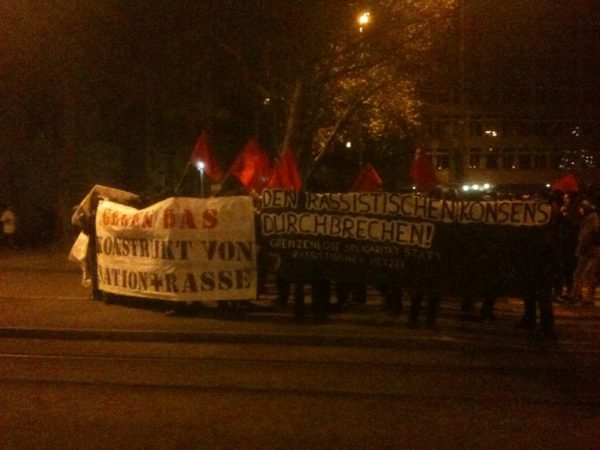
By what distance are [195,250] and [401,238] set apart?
116 inches

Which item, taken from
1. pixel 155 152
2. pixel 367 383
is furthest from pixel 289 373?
pixel 155 152

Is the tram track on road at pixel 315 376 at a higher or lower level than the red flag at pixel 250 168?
lower

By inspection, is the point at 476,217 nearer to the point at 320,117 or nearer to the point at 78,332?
the point at 78,332

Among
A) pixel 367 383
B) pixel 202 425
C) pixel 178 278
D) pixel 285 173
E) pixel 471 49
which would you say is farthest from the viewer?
pixel 471 49

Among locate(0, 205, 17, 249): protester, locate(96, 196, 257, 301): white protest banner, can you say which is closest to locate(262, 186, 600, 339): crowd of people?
locate(96, 196, 257, 301): white protest banner

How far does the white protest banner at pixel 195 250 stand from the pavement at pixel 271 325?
0.36 meters

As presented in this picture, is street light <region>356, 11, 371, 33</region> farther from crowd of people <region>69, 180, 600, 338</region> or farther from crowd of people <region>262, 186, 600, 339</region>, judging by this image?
crowd of people <region>69, 180, 600, 338</region>

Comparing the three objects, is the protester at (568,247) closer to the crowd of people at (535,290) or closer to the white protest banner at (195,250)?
the crowd of people at (535,290)

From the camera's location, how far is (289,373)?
959 cm

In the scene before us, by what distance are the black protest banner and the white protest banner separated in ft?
1.16

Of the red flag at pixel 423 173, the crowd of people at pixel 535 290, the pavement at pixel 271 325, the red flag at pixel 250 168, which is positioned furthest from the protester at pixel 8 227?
the red flag at pixel 423 173

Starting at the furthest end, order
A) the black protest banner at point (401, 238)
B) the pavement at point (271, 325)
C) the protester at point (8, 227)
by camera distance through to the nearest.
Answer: the protester at point (8, 227) < the black protest banner at point (401, 238) < the pavement at point (271, 325)

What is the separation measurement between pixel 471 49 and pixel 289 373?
563 inches

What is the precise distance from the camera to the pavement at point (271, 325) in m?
11.3
